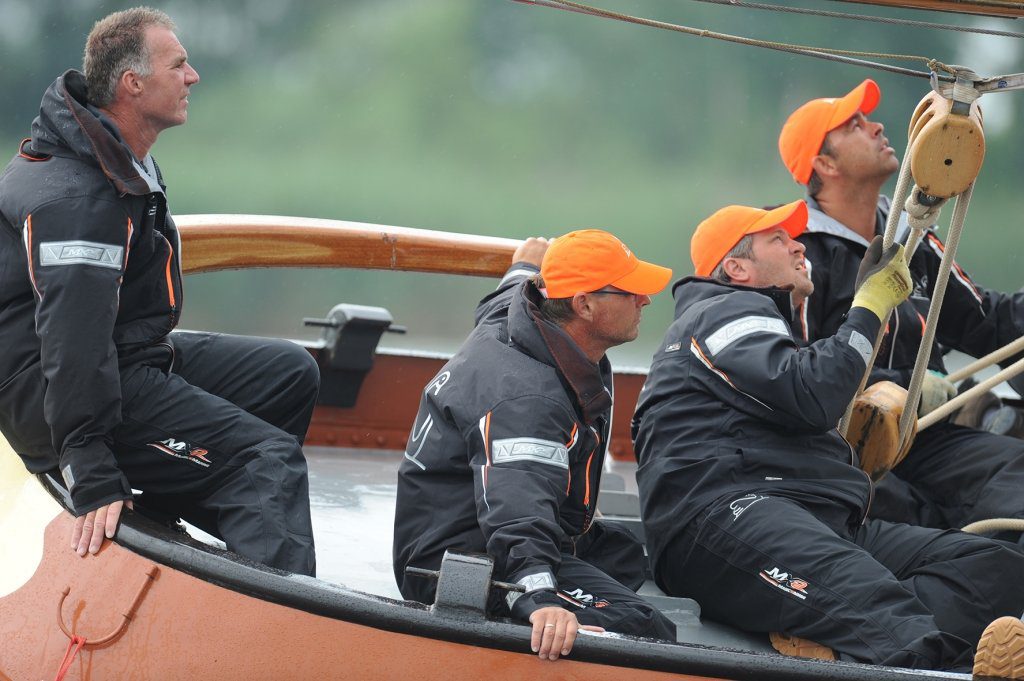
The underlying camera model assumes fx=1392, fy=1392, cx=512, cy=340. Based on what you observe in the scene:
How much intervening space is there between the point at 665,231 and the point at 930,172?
11.0 m

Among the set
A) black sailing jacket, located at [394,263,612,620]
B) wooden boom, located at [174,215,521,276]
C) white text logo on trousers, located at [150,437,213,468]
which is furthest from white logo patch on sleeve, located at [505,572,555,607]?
wooden boom, located at [174,215,521,276]

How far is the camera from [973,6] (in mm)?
2549

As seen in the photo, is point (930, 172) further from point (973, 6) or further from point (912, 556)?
point (912, 556)

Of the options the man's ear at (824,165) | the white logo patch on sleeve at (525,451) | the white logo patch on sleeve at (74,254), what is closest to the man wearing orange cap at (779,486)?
the white logo patch on sleeve at (525,451)

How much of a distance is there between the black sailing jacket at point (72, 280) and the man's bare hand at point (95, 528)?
0.02 metres

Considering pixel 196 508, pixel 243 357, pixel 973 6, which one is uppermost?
pixel 973 6

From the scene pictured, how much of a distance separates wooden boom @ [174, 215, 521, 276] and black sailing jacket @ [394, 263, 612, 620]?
1138 mm

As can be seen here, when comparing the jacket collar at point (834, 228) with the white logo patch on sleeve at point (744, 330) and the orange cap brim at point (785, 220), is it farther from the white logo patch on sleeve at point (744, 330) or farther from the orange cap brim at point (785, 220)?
the white logo patch on sleeve at point (744, 330)

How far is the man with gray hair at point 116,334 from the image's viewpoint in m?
2.20

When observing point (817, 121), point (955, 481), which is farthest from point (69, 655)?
point (817, 121)

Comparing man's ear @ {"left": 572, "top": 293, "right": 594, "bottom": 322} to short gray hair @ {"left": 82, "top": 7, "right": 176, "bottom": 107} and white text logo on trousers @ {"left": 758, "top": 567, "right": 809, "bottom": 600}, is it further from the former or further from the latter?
short gray hair @ {"left": 82, "top": 7, "right": 176, "bottom": 107}

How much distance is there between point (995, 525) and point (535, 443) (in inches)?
42.9

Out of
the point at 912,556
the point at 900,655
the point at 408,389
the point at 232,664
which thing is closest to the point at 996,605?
the point at 912,556

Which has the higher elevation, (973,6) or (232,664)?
(973,6)
